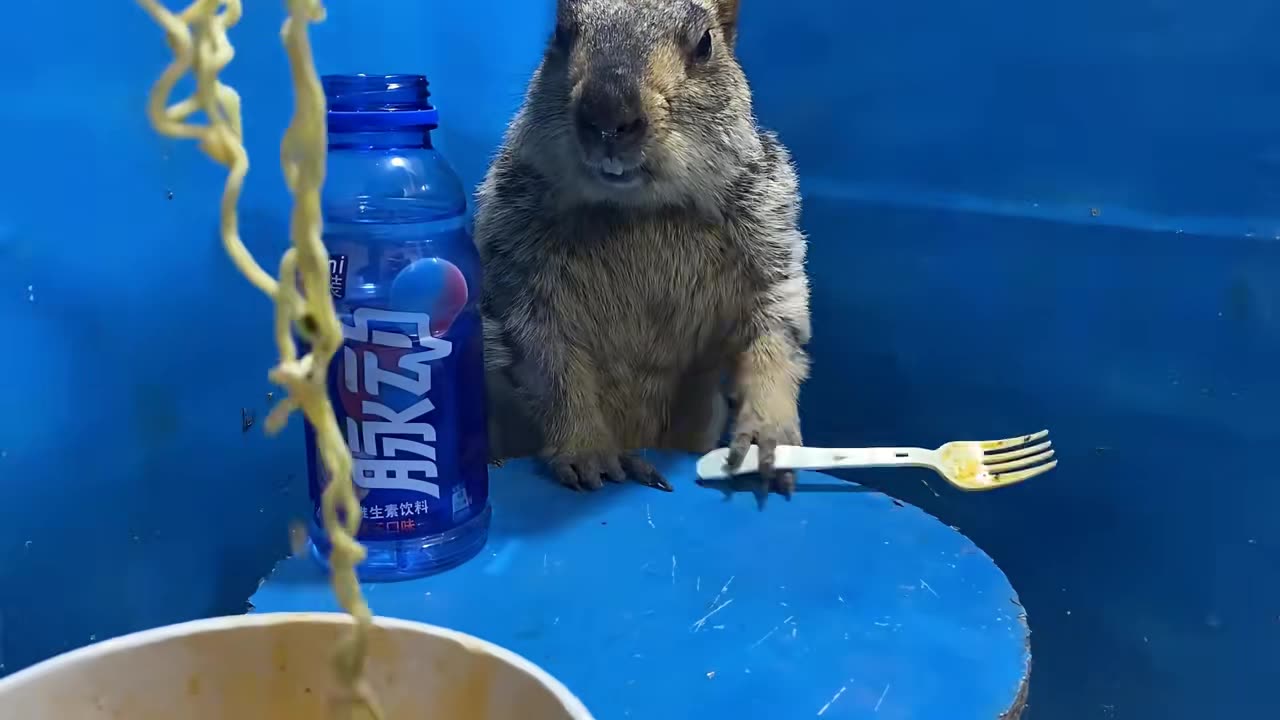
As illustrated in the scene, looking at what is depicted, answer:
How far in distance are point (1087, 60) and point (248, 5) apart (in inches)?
39.4

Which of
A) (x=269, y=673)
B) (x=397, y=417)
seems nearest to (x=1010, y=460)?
(x=397, y=417)

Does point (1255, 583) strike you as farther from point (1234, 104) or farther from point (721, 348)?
point (721, 348)

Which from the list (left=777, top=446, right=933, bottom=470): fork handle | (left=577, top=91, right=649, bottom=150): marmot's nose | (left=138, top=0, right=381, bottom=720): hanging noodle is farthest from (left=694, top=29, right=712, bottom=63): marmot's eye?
(left=138, top=0, right=381, bottom=720): hanging noodle

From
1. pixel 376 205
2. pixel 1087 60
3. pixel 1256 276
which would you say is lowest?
pixel 1256 276

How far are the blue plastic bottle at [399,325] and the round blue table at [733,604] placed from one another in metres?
0.07

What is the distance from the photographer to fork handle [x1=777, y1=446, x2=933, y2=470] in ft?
3.43

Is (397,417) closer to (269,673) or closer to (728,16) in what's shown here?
(269,673)

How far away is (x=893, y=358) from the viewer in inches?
56.3

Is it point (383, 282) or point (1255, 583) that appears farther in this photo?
point (1255, 583)

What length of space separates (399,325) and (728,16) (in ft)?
2.09

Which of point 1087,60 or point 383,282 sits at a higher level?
point 1087,60

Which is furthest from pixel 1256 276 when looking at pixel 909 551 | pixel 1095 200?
pixel 909 551

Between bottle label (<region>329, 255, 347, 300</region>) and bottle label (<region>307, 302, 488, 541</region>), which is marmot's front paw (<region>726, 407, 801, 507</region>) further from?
bottle label (<region>329, 255, 347, 300</region>)

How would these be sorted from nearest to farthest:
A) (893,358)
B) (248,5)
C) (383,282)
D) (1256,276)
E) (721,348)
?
(383,282) → (248,5) → (1256,276) → (721,348) → (893,358)
